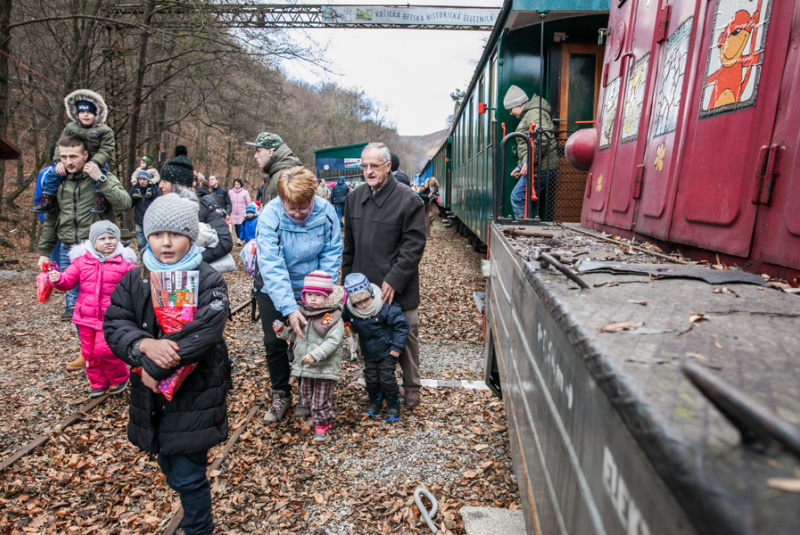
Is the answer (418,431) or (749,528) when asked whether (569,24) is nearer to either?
(418,431)

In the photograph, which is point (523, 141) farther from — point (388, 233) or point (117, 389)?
point (117, 389)

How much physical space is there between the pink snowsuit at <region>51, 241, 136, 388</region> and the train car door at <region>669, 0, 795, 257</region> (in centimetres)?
386

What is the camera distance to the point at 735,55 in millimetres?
2061

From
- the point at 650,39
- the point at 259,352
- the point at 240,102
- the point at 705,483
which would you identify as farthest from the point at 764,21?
the point at 240,102

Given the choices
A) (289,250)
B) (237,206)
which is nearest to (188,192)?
(289,250)

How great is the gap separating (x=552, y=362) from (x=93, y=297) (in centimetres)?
392

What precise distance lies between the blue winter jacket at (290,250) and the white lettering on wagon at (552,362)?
91.1 inches

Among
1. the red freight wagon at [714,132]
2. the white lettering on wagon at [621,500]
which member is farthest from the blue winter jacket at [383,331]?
the white lettering on wagon at [621,500]

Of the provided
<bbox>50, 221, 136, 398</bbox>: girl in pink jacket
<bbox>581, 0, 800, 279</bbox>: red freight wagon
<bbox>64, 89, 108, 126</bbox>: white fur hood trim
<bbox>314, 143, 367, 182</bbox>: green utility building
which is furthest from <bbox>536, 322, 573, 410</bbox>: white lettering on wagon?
<bbox>314, 143, 367, 182</bbox>: green utility building

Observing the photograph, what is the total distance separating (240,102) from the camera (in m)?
15.1

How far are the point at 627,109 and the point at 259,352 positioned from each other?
4193 millimetres

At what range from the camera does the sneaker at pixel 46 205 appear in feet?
16.0

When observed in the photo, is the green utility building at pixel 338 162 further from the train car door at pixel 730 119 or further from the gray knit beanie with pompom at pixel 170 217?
the train car door at pixel 730 119

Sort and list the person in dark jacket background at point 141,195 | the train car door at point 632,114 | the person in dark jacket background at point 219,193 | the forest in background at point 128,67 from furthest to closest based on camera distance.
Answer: the person in dark jacket background at point 219,193
the forest in background at point 128,67
the person in dark jacket background at point 141,195
the train car door at point 632,114
